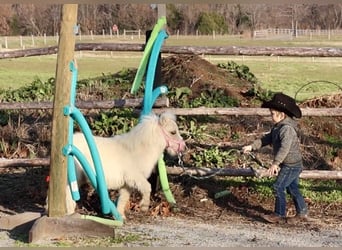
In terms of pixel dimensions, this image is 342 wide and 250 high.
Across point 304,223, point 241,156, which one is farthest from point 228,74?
point 304,223

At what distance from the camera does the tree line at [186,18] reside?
88.6ft

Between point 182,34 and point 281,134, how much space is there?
3844 cm

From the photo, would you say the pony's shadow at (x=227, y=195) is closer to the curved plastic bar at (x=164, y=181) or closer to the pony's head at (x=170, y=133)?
the curved plastic bar at (x=164, y=181)

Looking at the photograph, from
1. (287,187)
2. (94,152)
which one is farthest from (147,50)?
(287,187)

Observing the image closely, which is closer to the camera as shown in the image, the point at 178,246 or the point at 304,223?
the point at 178,246

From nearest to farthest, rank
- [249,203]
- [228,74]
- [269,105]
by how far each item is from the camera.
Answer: [269,105]
[249,203]
[228,74]

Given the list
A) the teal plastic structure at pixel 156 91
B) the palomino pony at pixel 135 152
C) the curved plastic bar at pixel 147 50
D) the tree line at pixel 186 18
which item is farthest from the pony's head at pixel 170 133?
the tree line at pixel 186 18

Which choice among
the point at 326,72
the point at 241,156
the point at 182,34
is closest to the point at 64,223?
the point at 241,156

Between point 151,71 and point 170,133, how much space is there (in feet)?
2.77

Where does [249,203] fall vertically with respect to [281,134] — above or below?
below

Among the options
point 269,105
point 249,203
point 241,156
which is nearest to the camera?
point 269,105

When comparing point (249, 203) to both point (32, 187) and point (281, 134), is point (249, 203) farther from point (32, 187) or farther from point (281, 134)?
point (32, 187)

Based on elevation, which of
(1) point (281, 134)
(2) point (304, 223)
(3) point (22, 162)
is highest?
(1) point (281, 134)

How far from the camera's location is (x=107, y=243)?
18.1 feet
